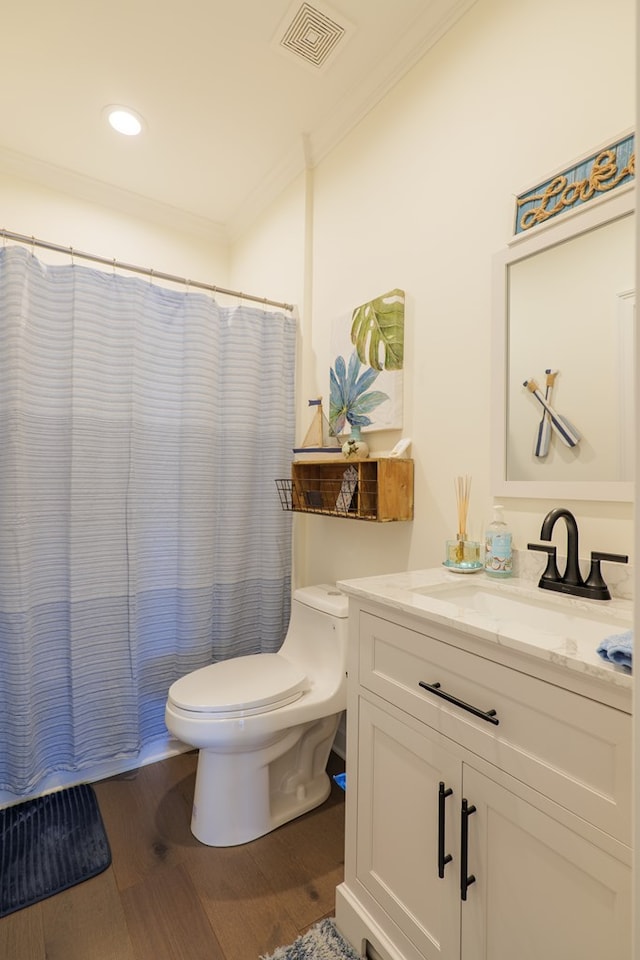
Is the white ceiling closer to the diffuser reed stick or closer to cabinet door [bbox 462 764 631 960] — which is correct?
the diffuser reed stick

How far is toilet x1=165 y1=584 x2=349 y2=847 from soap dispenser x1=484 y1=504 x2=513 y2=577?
58cm

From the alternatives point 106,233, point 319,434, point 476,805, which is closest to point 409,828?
point 476,805

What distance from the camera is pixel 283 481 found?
215 cm

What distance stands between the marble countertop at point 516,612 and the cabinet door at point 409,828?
0.27 metres

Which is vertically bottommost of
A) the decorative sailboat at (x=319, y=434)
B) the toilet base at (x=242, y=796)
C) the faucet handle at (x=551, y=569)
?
the toilet base at (x=242, y=796)

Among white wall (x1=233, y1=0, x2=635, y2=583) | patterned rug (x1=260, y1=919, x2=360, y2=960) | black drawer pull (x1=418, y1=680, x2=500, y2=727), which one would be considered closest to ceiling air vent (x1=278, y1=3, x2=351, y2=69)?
white wall (x1=233, y1=0, x2=635, y2=583)

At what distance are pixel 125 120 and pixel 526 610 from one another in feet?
8.17

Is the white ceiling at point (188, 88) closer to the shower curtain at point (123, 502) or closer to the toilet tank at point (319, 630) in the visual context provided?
the shower curtain at point (123, 502)

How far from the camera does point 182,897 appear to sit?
1.29 m

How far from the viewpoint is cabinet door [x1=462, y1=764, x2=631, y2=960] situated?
66 centimetres

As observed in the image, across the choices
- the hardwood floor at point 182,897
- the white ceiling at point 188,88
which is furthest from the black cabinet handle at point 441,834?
the white ceiling at point 188,88

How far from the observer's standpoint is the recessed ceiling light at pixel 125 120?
196 centimetres

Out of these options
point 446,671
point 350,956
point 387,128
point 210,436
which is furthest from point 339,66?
point 350,956

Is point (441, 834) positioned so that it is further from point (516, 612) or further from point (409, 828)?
point (516, 612)
